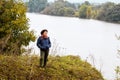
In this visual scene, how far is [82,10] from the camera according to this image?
115625mm

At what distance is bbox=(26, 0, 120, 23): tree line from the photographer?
3733 inches

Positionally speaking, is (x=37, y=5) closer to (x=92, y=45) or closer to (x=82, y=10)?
(x=82, y=10)

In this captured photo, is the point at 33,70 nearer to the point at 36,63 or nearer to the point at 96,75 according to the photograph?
the point at 36,63

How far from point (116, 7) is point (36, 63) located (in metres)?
87.0

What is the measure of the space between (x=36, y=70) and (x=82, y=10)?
352ft

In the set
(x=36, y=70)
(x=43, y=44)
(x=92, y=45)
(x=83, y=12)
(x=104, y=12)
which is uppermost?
(x=43, y=44)

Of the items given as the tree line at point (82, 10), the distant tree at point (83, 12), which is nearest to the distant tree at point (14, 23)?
the tree line at point (82, 10)

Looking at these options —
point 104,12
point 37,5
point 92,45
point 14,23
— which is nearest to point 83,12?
point 104,12

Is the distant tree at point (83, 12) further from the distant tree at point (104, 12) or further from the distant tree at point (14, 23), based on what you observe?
the distant tree at point (14, 23)

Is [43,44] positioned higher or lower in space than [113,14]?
higher

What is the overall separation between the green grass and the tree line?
3167 inches

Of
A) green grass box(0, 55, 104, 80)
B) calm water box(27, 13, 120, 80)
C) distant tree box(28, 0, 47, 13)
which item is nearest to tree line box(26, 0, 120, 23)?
distant tree box(28, 0, 47, 13)

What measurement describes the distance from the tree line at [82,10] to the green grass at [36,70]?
3167 inches

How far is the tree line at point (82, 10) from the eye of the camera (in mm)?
94812
